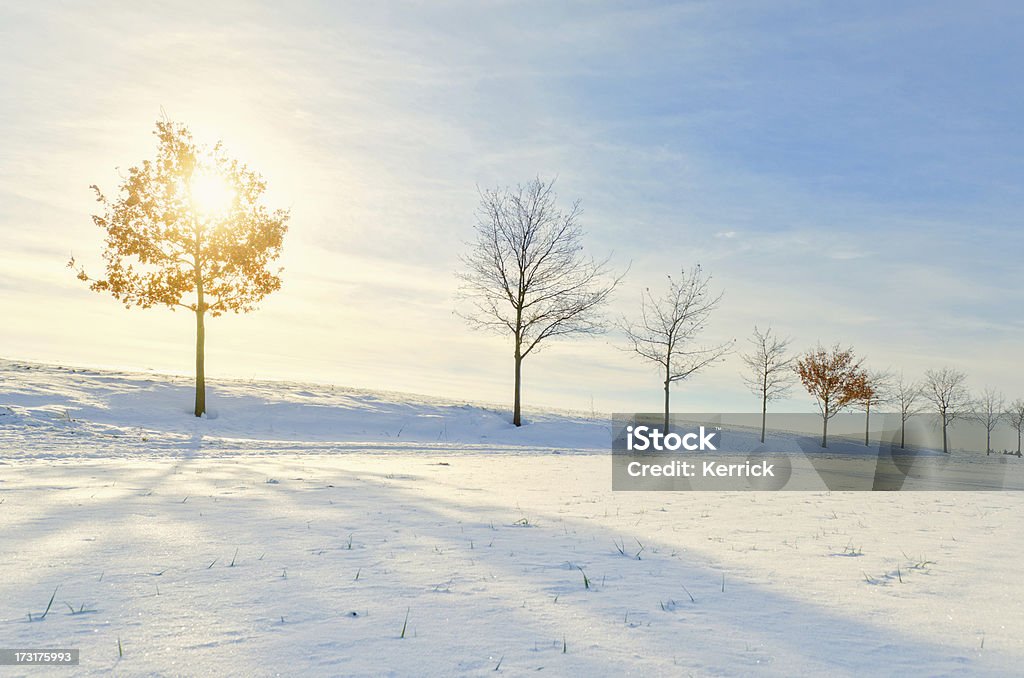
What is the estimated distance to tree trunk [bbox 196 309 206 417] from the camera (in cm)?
2084

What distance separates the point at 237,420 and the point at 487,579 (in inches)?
761

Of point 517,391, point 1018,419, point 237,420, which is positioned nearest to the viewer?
point 237,420

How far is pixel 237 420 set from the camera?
68.4ft

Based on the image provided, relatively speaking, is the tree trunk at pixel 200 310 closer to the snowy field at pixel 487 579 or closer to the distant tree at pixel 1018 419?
the snowy field at pixel 487 579

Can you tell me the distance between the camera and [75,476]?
7609 millimetres

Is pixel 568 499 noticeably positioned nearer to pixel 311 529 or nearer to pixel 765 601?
pixel 311 529

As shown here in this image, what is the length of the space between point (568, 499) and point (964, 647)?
187 inches

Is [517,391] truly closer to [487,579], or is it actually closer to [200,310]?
[200,310]

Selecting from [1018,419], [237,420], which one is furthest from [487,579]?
[1018,419]

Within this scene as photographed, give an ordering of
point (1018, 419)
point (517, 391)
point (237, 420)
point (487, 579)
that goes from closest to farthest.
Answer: point (487, 579)
point (237, 420)
point (517, 391)
point (1018, 419)

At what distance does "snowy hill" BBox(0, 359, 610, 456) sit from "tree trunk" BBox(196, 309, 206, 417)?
41 cm

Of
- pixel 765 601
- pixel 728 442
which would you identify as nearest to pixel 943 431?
pixel 728 442

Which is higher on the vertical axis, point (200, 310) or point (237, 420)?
point (200, 310)

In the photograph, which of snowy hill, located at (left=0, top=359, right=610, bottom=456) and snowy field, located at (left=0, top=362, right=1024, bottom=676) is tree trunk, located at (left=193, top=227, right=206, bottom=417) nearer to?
snowy hill, located at (left=0, top=359, right=610, bottom=456)
